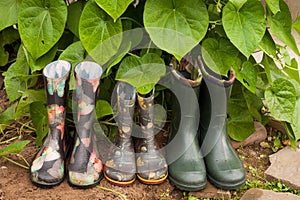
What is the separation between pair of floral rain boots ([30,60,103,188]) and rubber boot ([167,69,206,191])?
0.22m

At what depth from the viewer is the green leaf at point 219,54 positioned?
5.11 ft

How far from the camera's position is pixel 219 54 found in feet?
5.21

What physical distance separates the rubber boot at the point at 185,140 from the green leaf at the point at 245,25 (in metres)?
0.15

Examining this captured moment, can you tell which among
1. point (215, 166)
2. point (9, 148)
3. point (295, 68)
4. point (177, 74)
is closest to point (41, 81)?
point (9, 148)

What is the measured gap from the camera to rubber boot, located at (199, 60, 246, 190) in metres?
1.56

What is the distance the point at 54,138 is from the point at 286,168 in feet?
2.36

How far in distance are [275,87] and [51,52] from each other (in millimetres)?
692

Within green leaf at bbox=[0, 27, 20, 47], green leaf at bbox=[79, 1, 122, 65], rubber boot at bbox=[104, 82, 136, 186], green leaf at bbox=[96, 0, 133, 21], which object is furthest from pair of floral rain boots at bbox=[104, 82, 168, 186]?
green leaf at bbox=[0, 27, 20, 47]

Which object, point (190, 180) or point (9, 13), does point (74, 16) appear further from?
point (190, 180)

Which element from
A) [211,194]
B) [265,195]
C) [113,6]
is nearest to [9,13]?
[113,6]

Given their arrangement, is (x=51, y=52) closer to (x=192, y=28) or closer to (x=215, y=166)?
(x=192, y=28)

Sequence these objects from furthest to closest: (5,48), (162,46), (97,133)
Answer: (5,48), (97,133), (162,46)

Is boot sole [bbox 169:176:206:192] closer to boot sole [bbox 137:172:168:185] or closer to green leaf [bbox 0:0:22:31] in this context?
boot sole [bbox 137:172:168:185]

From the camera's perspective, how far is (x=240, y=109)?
177 centimetres
